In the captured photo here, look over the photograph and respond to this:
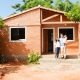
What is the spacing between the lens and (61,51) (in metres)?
27.0

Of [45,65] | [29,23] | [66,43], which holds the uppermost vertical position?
[29,23]

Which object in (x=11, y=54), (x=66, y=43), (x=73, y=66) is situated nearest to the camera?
(x=73, y=66)

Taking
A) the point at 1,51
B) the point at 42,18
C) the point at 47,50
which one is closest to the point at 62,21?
the point at 42,18

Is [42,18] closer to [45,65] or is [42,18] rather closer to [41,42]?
[41,42]

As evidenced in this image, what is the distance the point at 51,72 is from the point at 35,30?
8.14m

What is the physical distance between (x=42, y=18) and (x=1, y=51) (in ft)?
15.8

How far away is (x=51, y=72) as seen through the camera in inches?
813

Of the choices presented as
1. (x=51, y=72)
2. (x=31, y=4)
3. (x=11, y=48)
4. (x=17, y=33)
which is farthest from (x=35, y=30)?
(x=31, y=4)

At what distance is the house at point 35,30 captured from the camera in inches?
1106

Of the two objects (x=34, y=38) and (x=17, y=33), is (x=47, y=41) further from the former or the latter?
(x=17, y=33)

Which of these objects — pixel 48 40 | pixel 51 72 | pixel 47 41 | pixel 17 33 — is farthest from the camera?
pixel 48 40

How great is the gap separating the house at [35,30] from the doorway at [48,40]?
2.35 ft

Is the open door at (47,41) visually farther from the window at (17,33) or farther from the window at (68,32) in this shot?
the window at (17,33)

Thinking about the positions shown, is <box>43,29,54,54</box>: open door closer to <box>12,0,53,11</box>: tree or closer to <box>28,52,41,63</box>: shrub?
<box>28,52,41,63</box>: shrub
